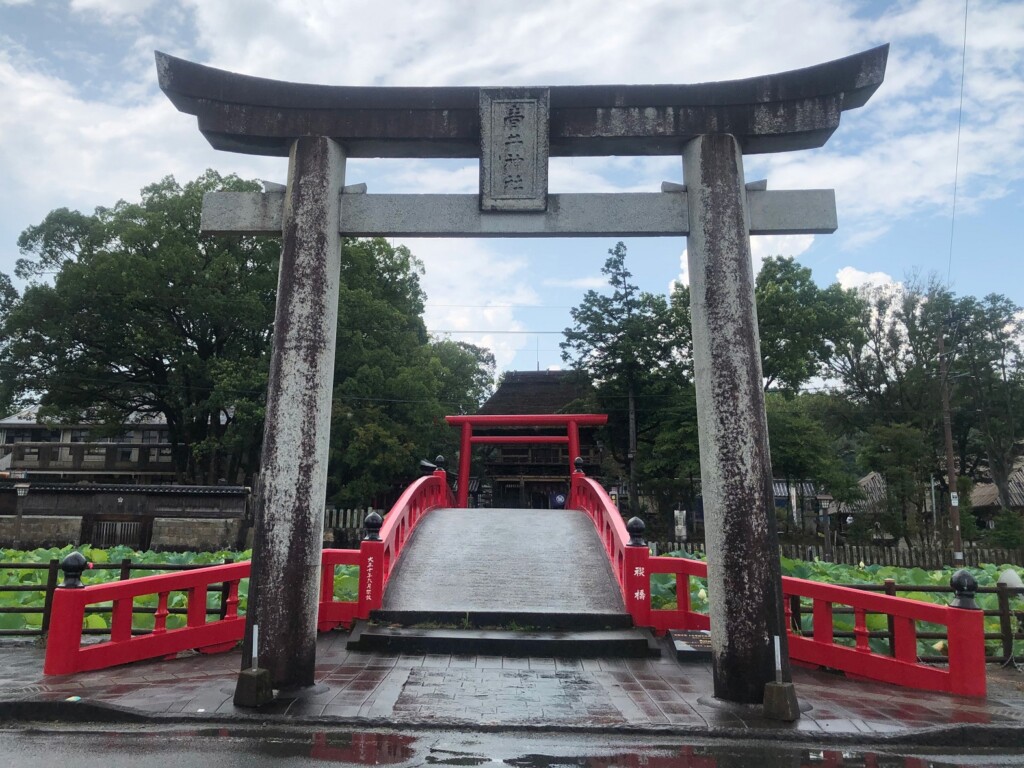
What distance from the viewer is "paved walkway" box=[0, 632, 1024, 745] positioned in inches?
199

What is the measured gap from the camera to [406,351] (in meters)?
28.6

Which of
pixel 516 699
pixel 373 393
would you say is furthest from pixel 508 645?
pixel 373 393

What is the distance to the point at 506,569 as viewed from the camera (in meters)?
10.1

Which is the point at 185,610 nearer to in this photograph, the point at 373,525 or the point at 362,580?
the point at 362,580

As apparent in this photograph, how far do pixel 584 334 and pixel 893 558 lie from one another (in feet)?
44.4

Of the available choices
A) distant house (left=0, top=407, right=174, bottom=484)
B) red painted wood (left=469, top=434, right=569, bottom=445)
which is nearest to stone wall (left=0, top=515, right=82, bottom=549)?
red painted wood (left=469, top=434, right=569, bottom=445)

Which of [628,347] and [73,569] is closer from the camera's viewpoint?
[73,569]

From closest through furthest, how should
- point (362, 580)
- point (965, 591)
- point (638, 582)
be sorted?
1. point (965, 591)
2. point (638, 582)
3. point (362, 580)

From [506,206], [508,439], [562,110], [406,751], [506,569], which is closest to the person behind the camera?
Result: [406,751]

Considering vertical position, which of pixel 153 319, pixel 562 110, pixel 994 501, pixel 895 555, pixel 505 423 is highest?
pixel 153 319

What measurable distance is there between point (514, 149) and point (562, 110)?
0.60m

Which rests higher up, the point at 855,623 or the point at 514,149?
the point at 514,149

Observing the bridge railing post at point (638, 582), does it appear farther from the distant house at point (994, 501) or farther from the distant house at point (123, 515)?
the distant house at point (994, 501)

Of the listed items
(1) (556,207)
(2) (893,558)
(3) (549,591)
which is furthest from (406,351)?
(1) (556,207)
